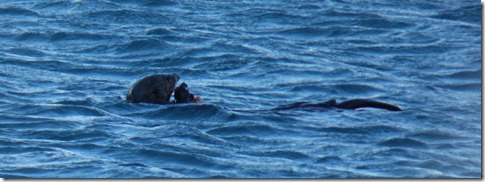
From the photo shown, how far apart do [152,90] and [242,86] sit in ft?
4.85

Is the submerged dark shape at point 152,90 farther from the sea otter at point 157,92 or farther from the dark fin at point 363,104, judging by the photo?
the dark fin at point 363,104

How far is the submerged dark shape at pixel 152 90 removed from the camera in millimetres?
11375

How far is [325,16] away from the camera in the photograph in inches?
642

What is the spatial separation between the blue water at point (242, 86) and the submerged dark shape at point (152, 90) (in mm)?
166

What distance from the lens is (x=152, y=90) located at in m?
11.4

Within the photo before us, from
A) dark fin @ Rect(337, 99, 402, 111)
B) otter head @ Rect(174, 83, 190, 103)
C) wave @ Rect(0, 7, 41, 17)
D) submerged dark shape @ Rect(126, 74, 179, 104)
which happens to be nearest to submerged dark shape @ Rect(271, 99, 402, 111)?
dark fin @ Rect(337, 99, 402, 111)

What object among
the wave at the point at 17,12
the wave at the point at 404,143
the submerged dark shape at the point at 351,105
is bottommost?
the wave at the point at 404,143

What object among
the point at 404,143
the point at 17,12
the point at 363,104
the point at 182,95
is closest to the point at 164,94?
the point at 182,95

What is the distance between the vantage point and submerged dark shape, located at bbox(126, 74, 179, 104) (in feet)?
37.3

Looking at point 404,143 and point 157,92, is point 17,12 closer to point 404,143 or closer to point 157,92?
point 157,92

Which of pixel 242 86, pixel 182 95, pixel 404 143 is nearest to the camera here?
pixel 404 143

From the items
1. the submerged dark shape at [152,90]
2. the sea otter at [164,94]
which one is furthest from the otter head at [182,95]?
the submerged dark shape at [152,90]

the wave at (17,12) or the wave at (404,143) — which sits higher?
the wave at (17,12)

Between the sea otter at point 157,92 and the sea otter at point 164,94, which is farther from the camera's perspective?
the sea otter at point 157,92
